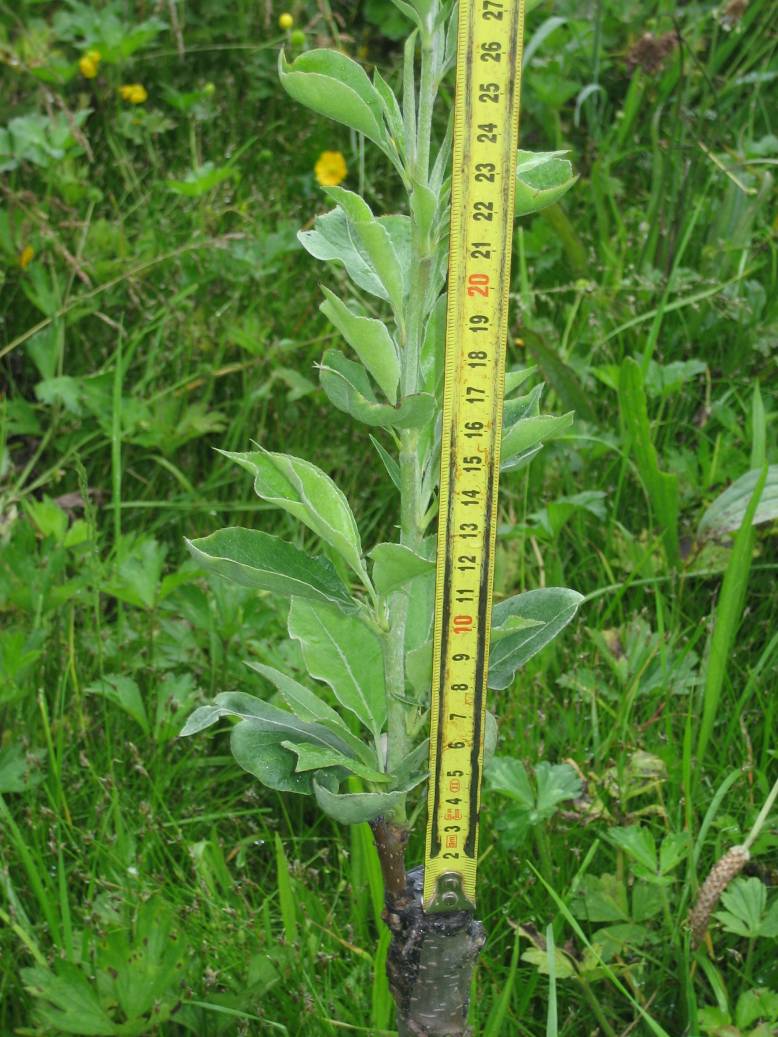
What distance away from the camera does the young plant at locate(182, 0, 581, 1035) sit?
1162 millimetres

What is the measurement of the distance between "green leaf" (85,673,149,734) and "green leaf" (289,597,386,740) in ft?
2.23

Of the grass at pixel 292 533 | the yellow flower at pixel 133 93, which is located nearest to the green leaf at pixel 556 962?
the grass at pixel 292 533

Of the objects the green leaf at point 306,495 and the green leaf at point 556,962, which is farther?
the green leaf at point 556,962

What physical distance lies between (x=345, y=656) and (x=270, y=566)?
183 mm

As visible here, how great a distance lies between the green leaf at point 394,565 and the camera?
1132mm

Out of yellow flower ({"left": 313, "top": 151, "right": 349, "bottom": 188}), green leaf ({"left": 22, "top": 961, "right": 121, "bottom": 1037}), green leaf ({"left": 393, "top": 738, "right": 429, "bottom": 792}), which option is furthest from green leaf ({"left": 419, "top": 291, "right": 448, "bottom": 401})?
yellow flower ({"left": 313, "top": 151, "right": 349, "bottom": 188})

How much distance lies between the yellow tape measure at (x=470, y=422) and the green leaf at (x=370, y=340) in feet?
0.26

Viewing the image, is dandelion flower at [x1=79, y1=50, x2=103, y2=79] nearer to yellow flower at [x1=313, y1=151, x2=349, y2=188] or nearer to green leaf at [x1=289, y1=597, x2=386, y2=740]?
yellow flower at [x1=313, y1=151, x2=349, y2=188]

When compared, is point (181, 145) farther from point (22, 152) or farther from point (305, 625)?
point (305, 625)

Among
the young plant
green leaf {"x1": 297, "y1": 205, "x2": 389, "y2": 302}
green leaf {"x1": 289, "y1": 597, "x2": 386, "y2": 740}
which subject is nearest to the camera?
the young plant

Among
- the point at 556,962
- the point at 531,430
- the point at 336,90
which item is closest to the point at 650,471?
the point at 556,962

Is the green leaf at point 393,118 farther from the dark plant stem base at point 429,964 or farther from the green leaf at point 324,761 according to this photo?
the dark plant stem base at point 429,964

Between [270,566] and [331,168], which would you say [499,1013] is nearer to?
[270,566]

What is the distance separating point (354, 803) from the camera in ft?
3.94
